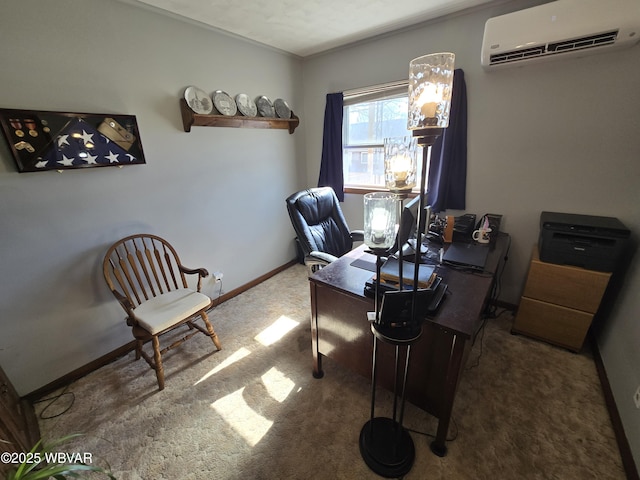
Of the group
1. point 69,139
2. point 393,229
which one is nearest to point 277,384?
point 393,229

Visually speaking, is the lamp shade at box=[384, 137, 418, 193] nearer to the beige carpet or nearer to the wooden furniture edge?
the beige carpet

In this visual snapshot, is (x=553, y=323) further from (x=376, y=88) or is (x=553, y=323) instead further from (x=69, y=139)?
(x=69, y=139)

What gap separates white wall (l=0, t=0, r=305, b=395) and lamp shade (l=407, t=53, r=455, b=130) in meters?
1.93

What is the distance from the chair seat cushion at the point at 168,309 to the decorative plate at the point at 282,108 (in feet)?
6.58

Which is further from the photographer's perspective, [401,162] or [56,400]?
[56,400]

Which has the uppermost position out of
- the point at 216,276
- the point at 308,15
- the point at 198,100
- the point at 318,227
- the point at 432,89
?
the point at 308,15

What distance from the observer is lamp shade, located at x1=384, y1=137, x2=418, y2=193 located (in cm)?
127

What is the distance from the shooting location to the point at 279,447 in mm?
1314

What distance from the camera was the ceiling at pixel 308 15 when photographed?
181cm

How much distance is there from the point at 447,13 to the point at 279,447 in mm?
3189

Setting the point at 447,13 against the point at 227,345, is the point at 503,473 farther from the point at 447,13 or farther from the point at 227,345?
the point at 447,13

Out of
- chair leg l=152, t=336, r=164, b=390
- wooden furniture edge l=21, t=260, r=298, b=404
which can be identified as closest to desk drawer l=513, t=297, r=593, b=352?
chair leg l=152, t=336, r=164, b=390

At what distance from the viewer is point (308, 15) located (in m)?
1.99

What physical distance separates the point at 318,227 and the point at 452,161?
1331mm
